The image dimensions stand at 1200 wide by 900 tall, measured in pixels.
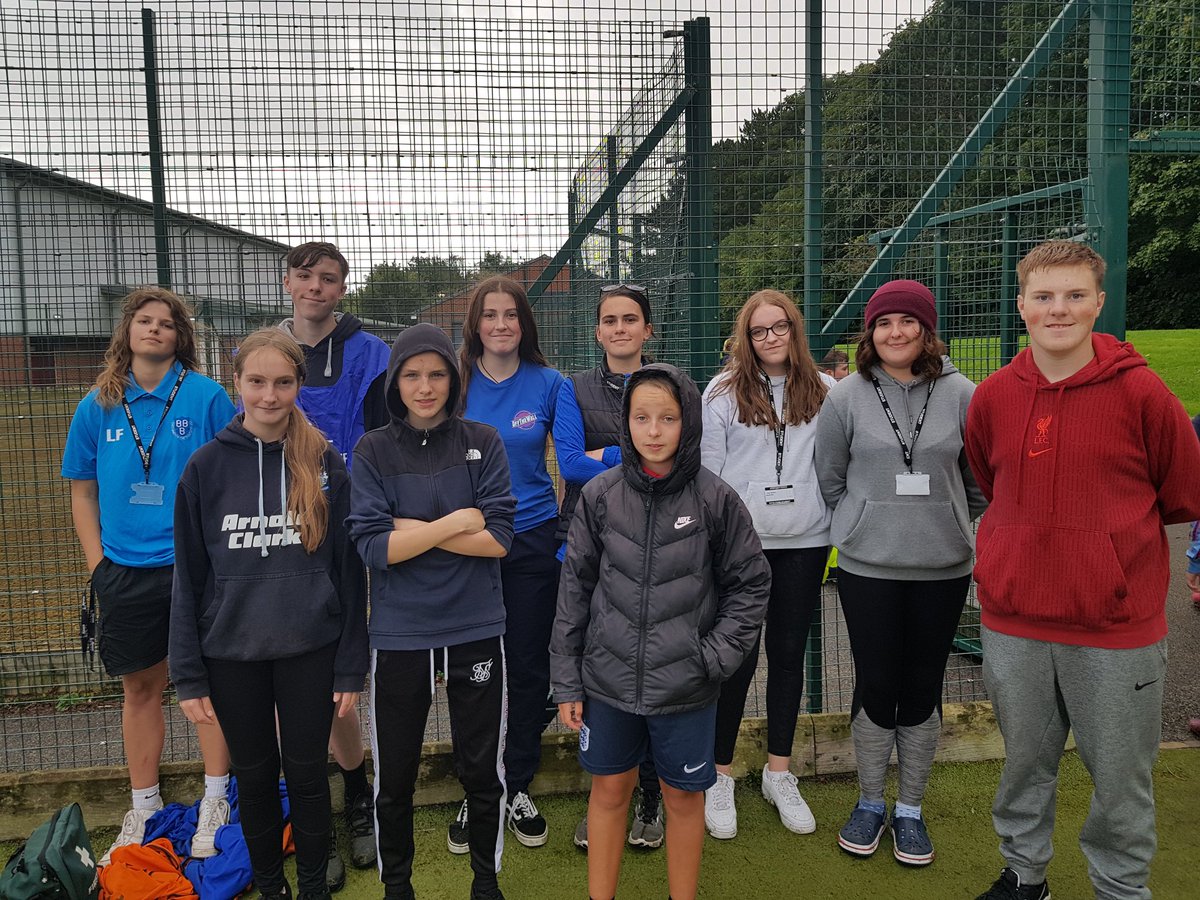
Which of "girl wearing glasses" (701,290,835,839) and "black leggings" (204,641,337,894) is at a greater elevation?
"girl wearing glasses" (701,290,835,839)

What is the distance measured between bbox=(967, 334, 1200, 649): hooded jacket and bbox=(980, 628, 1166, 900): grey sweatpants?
0.23 ft

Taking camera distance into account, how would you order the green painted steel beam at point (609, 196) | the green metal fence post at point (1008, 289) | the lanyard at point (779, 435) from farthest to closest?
the green metal fence post at point (1008, 289), the green painted steel beam at point (609, 196), the lanyard at point (779, 435)

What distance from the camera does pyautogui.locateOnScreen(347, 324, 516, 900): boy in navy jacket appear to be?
2.35 metres

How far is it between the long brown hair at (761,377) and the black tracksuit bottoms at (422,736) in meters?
1.18

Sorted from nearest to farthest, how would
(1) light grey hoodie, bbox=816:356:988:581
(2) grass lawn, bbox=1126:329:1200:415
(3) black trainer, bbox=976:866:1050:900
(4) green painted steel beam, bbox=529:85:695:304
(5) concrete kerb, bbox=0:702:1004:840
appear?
(3) black trainer, bbox=976:866:1050:900 < (1) light grey hoodie, bbox=816:356:988:581 < (5) concrete kerb, bbox=0:702:1004:840 < (4) green painted steel beam, bbox=529:85:695:304 < (2) grass lawn, bbox=1126:329:1200:415

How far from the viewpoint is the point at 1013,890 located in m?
2.42

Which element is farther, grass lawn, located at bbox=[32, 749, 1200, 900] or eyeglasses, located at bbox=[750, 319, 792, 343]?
eyeglasses, located at bbox=[750, 319, 792, 343]

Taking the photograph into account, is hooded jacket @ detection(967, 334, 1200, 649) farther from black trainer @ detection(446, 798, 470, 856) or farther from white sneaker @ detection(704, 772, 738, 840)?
black trainer @ detection(446, 798, 470, 856)

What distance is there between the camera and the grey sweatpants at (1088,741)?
218 cm

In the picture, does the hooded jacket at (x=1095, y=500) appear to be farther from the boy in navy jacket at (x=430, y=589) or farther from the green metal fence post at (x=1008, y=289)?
the green metal fence post at (x=1008, y=289)

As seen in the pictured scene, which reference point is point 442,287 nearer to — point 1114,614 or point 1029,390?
point 1029,390

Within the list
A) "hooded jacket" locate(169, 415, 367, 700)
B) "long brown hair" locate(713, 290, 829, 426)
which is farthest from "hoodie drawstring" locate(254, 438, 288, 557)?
"long brown hair" locate(713, 290, 829, 426)

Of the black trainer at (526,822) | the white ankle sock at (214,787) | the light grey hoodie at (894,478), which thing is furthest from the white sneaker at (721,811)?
the white ankle sock at (214,787)

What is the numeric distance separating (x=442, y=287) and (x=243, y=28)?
1.21 metres
